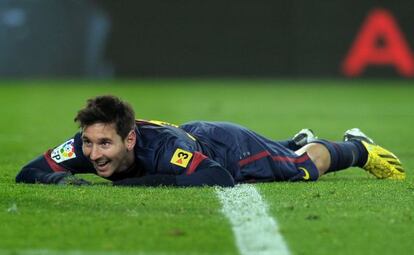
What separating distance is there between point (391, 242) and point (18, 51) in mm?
18680

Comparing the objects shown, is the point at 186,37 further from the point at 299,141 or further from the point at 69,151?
the point at 69,151

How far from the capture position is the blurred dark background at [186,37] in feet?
75.9

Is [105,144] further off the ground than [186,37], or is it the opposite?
[105,144]

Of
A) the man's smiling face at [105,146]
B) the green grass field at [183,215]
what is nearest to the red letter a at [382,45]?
the green grass field at [183,215]

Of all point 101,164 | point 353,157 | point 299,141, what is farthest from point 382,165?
point 101,164

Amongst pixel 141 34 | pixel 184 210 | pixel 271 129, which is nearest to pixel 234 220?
pixel 184 210

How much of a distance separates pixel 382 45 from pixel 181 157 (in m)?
17.1

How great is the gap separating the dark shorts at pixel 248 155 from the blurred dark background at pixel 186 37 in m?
15.9

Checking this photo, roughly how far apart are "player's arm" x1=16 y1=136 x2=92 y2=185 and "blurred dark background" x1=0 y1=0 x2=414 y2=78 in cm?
1598

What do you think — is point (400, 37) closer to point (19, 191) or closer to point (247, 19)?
point (247, 19)

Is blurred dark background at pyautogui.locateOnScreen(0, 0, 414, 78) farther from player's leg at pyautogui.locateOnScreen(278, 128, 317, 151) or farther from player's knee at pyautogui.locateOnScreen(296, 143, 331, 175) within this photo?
player's knee at pyautogui.locateOnScreen(296, 143, 331, 175)

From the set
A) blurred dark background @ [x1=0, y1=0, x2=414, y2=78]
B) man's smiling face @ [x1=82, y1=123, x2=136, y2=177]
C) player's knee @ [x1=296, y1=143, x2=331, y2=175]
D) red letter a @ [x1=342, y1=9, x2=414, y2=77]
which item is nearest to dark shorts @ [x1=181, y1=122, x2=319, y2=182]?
player's knee @ [x1=296, y1=143, x2=331, y2=175]

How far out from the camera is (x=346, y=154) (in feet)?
25.4

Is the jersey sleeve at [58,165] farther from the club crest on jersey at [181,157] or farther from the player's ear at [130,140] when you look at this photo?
the club crest on jersey at [181,157]
